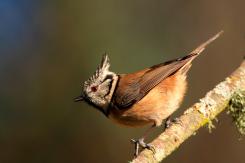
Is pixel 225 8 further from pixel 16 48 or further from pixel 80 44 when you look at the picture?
pixel 16 48

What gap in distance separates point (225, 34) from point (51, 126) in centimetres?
295

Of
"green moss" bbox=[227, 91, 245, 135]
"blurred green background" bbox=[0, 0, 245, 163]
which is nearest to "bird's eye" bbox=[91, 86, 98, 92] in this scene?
"green moss" bbox=[227, 91, 245, 135]

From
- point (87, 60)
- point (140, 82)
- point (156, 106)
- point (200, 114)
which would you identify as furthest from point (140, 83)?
point (87, 60)

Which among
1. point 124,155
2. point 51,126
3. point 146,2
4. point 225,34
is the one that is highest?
point 146,2

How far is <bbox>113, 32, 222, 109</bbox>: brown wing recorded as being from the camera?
6598mm

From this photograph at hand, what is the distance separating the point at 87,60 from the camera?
33.7 ft

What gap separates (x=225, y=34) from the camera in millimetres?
9953

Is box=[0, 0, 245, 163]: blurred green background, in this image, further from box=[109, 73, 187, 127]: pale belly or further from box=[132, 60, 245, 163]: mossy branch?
box=[132, 60, 245, 163]: mossy branch

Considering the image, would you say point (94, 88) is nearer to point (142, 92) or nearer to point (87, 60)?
point (142, 92)

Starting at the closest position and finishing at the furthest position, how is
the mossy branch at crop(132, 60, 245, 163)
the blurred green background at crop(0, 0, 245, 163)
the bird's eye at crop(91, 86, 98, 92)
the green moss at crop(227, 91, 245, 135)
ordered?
the mossy branch at crop(132, 60, 245, 163) < the green moss at crop(227, 91, 245, 135) < the bird's eye at crop(91, 86, 98, 92) < the blurred green background at crop(0, 0, 245, 163)

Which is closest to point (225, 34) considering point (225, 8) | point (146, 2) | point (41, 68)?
point (225, 8)

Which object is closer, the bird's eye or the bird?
Answer: the bird

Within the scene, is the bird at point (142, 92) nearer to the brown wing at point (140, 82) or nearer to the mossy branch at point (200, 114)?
the brown wing at point (140, 82)

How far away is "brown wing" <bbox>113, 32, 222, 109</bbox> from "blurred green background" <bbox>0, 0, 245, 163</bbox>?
8.64 ft
